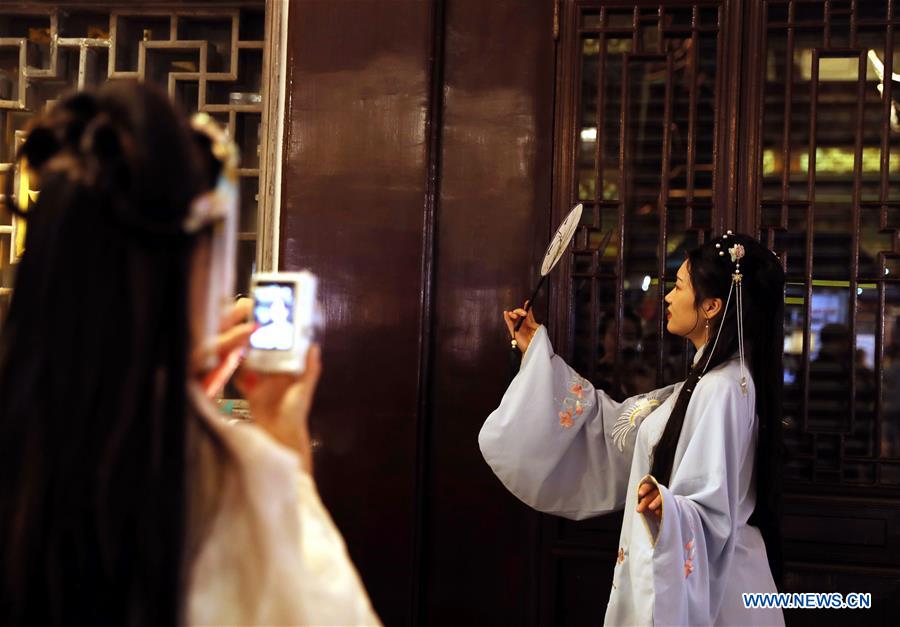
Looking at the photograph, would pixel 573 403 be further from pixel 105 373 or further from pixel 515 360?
pixel 105 373

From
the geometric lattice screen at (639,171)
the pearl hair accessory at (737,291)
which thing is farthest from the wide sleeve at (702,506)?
the geometric lattice screen at (639,171)

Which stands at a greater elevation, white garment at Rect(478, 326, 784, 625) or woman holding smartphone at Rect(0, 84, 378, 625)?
woman holding smartphone at Rect(0, 84, 378, 625)

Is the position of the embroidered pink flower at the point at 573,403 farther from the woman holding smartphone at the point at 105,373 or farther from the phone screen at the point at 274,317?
the woman holding smartphone at the point at 105,373

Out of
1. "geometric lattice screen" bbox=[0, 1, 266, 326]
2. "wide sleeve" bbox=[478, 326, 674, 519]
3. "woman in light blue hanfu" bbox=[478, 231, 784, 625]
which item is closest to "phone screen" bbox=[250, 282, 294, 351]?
"woman in light blue hanfu" bbox=[478, 231, 784, 625]

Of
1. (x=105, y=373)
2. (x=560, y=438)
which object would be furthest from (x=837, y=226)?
(x=105, y=373)

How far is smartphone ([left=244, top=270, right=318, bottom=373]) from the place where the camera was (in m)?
1.35

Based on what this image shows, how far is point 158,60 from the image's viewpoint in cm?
365

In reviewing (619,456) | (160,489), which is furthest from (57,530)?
(619,456)

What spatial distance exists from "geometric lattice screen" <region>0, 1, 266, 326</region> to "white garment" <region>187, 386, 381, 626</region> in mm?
2492

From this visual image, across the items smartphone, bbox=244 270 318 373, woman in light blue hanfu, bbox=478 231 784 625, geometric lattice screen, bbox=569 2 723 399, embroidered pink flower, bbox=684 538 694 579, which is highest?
geometric lattice screen, bbox=569 2 723 399

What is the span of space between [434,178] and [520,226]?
1.18 ft

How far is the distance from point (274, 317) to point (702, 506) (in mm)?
1604

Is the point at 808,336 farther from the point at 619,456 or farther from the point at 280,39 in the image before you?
the point at 280,39

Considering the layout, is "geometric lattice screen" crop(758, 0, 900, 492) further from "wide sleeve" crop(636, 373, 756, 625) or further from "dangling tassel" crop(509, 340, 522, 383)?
"dangling tassel" crop(509, 340, 522, 383)
